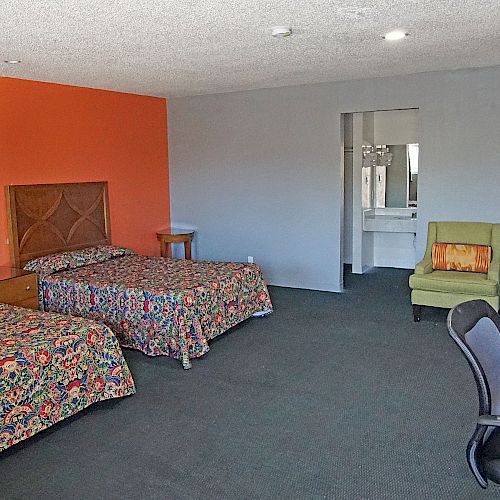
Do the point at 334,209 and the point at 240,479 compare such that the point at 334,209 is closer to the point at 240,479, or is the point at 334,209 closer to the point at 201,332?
the point at 201,332

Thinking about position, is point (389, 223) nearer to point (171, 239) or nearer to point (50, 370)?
point (171, 239)

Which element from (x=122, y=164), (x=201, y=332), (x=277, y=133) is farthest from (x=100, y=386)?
(x=277, y=133)

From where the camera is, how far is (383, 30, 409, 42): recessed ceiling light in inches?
136

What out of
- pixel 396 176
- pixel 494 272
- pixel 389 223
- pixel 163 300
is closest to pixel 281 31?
pixel 163 300

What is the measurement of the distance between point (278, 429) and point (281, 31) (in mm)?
2396

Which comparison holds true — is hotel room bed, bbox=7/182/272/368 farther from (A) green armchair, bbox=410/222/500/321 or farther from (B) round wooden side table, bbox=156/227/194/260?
(A) green armchair, bbox=410/222/500/321

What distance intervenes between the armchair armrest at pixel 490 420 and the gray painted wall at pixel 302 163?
3866 millimetres

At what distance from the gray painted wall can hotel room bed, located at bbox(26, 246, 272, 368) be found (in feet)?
4.61

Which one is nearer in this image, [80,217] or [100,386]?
[100,386]

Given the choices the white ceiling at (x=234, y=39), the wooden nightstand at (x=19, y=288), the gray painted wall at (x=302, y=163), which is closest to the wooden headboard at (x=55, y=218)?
the wooden nightstand at (x=19, y=288)

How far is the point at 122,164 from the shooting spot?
20.0ft

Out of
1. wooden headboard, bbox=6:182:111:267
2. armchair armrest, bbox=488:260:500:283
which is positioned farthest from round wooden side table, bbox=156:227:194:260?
armchair armrest, bbox=488:260:500:283

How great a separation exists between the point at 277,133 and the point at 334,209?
112 cm

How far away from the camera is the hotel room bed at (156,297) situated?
4.00 metres
